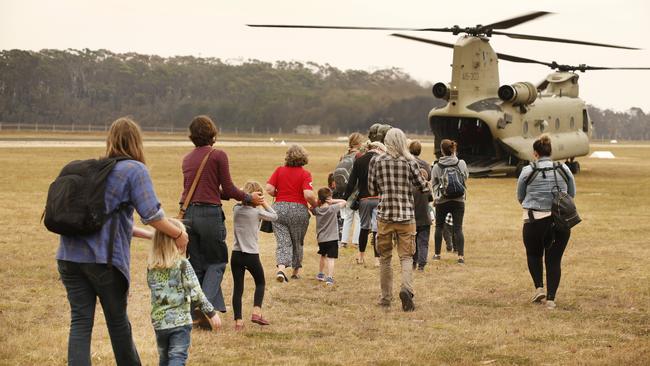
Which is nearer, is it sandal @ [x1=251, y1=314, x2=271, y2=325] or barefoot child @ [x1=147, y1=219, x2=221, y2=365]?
barefoot child @ [x1=147, y1=219, x2=221, y2=365]

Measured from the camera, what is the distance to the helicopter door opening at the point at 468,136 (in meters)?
33.2

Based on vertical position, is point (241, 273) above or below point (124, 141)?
below

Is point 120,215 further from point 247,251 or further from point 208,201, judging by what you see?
point 247,251

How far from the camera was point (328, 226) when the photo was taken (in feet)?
38.3

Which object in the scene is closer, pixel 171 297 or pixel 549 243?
pixel 171 297

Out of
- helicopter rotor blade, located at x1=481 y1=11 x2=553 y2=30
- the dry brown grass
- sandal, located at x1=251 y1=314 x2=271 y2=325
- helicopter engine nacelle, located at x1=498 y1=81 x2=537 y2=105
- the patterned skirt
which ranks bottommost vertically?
the dry brown grass

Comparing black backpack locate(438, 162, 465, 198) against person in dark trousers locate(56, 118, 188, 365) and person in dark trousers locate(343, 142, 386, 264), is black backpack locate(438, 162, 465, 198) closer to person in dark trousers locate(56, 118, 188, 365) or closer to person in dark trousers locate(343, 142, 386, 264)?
person in dark trousers locate(343, 142, 386, 264)

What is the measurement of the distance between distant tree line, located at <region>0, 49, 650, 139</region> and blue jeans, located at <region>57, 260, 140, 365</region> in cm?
5812

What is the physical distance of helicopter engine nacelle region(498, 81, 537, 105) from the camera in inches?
1282

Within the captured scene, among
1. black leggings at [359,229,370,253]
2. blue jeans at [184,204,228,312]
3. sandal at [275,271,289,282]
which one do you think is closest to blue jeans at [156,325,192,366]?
blue jeans at [184,204,228,312]

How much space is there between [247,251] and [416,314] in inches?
79.6

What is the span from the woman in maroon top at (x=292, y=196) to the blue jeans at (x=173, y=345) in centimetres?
451

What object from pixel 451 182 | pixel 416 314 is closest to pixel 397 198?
pixel 416 314

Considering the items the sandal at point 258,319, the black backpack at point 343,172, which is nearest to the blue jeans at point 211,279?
the sandal at point 258,319
